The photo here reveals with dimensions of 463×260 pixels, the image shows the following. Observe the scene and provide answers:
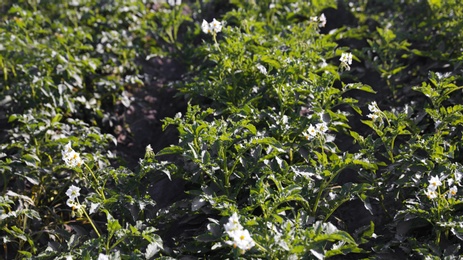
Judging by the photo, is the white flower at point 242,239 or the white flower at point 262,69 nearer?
the white flower at point 242,239

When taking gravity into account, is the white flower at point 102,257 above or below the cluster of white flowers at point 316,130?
below

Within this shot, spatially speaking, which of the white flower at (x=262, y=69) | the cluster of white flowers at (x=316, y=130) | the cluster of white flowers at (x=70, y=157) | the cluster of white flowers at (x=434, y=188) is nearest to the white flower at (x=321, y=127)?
the cluster of white flowers at (x=316, y=130)

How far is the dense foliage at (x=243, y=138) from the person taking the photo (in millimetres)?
2740

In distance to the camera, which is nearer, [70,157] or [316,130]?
[70,157]

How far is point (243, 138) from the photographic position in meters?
Answer: 3.08

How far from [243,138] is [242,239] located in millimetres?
843

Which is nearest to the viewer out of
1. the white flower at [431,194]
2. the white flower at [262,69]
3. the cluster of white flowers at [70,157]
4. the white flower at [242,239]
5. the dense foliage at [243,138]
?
the white flower at [242,239]

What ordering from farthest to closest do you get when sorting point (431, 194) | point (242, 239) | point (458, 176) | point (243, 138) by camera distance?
point (243, 138) → point (458, 176) → point (431, 194) → point (242, 239)

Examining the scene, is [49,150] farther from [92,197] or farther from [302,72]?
[302,72]

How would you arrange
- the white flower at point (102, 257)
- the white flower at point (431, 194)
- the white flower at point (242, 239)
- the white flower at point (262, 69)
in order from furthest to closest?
the white flower at point (262, 69)
the white flower at point (431, 194)
the white flower at point (102, 257)
the white flower at point (242, 239)

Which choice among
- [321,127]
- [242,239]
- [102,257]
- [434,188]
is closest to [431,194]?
[434,188]

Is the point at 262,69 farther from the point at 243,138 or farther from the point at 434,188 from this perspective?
the point at 434,188

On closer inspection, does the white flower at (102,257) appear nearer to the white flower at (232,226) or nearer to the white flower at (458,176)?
the white flower at (232,226)

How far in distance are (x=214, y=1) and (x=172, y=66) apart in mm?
857
